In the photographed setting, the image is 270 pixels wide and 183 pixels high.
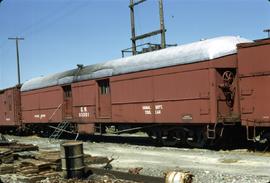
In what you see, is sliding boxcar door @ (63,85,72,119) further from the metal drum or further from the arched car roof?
the metal drum

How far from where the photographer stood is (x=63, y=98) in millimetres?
25953

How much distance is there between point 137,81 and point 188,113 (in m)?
3.41

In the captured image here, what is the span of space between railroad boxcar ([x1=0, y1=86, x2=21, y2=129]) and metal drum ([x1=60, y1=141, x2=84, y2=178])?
70.2 ft

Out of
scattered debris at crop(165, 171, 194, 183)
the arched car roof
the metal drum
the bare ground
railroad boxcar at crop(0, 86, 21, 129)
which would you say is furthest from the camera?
railroad boxcar at crop(0, 86, 21, 129)

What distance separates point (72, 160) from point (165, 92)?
6603mm

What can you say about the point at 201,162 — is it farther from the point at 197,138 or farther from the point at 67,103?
the point at 67,103

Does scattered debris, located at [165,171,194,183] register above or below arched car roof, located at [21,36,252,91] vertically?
below

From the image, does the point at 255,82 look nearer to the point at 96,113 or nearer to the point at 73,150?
the point at 73,150

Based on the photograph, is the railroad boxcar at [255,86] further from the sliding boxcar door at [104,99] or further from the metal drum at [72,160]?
the sliding boxcar door at [104,99]

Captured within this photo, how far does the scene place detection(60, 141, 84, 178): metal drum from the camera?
38.7 ft

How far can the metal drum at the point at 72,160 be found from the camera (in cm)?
1180

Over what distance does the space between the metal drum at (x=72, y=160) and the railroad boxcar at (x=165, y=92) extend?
550 centimetres

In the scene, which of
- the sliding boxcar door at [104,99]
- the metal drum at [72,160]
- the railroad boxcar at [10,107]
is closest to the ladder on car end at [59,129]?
the sliding boxcar door at [104,99]

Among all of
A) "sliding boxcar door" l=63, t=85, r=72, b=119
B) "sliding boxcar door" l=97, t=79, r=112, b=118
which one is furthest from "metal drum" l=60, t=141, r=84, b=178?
"sliding boxcar door" l=63, t=85, r=72, b=119
